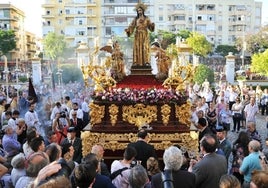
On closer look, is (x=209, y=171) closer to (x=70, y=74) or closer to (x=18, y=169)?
(x=18, y=169)

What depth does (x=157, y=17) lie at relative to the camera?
70.1 meters

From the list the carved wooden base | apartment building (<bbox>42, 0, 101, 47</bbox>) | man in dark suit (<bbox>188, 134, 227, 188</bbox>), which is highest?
apartment building (<bbox>42, 0, 101, 47</bbox>)

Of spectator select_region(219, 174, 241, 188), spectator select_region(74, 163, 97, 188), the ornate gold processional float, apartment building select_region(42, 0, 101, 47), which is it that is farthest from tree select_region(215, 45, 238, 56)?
spectator select_region(74, 163, 97, 188)

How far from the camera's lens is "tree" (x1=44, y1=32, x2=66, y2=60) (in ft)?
190

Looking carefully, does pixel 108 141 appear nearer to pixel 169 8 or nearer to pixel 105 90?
pixel 105 90

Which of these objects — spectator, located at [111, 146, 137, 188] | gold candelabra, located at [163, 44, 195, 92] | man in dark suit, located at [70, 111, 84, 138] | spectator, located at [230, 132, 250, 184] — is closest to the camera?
spectator, located at [111, 146, 137, 188]

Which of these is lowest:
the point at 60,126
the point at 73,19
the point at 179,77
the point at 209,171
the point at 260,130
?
the point at 260,130

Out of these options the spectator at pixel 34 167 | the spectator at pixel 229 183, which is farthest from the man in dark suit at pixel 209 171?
the spectator at pixel 34 167

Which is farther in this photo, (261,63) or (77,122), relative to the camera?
(261,63)

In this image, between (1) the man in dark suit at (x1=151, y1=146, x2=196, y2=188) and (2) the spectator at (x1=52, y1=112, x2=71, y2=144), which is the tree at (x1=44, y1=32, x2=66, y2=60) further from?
(1) the man in dark suit at (x1=151, y1=146, x2=196, y2=188)

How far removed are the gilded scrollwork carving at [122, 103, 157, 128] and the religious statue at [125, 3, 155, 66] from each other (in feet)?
7.15

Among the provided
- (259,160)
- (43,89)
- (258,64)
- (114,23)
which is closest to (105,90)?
(259,160)

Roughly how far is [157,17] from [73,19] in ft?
48.0

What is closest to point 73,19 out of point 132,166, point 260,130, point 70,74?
point 70,74
